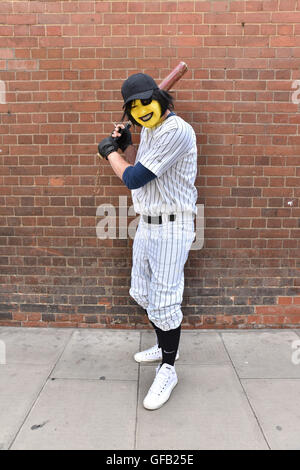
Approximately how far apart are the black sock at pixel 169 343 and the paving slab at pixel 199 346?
39cm

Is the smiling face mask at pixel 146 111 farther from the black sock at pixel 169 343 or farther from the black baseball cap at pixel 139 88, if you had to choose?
the black sock at pixel 169 343

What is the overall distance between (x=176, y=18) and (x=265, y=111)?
1106mm

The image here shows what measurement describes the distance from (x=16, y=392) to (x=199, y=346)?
1532mm

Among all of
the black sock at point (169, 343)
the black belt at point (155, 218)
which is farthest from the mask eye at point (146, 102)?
the black sock at point (169, 343)

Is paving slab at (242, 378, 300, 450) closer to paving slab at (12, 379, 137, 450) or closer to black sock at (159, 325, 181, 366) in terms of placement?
black sock at (159, 325, 181, 366)

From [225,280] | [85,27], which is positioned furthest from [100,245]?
[85,27]

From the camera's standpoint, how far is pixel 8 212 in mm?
3354

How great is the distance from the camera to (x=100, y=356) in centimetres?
297

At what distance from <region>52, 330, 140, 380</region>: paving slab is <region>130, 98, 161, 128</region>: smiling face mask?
1.86 meters

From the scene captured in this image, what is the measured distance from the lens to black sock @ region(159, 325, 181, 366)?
2508 mm

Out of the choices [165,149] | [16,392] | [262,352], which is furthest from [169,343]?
[165,149]

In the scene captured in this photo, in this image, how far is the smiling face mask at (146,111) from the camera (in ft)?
7.31

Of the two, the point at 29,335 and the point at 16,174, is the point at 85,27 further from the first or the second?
the point at 29,335

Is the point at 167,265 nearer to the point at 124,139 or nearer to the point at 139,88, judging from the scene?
the point at 124,139
